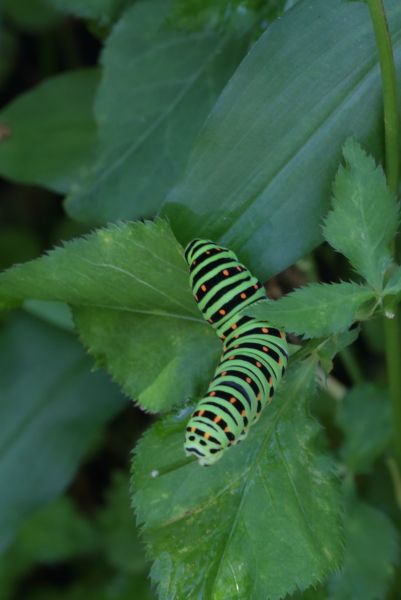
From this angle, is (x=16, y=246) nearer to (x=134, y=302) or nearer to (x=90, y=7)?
(x=90, y=7)

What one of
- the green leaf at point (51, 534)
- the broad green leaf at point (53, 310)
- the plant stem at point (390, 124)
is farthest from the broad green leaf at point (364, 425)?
the green leaf at point (51, 534)

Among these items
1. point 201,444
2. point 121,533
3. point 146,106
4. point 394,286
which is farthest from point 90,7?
point 121,533

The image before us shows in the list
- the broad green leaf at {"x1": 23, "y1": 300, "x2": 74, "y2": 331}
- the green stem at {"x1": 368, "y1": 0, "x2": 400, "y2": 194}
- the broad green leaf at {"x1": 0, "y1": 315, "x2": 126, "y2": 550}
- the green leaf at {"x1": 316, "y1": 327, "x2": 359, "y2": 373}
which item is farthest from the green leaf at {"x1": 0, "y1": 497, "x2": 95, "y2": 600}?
the green stem at {"x1": 368, "y1": 0, "x2": 400, "y2": 194}

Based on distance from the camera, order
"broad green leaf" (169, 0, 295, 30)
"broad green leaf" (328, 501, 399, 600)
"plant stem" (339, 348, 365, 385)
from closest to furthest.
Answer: "broad green leaf" (169, 0, 295, 30)
"broad green leaf" (328, 501, 399, 600)
"plant stem" (339, 348, 365, 385)

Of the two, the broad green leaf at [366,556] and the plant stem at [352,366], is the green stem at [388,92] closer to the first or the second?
the plant stem at [352,366]

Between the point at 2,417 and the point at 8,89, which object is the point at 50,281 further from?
the point at 8,89

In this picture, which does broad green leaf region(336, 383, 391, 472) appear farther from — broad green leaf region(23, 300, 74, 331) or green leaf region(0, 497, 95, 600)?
green leaf region(0, 497, 95, 600)

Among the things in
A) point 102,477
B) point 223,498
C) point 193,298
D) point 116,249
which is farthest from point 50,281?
point 102,477
